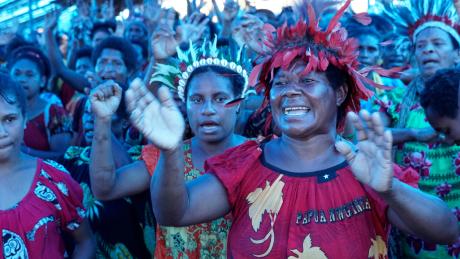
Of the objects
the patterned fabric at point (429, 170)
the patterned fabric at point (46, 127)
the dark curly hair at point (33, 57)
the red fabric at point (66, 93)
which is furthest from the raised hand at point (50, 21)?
the patterned fabric at point (429, 170)

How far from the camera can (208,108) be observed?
138 inches

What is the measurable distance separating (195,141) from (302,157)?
1.13m

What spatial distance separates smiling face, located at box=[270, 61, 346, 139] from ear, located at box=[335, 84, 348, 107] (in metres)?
0.08

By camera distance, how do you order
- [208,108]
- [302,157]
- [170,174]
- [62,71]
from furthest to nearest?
[62,71]
[208,108]
[302,157]
[170,174]

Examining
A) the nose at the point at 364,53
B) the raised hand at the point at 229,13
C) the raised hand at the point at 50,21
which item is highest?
the raised hand at the point at 50,21

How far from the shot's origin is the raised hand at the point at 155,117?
2.19 m

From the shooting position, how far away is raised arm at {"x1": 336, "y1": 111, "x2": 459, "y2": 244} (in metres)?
2.16

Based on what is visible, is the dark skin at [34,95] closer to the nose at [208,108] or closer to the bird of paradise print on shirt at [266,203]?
the nose at [208,108]

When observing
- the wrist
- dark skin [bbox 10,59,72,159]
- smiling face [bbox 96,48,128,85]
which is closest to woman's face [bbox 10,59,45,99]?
dark skin [bbox 10,59,72,159]

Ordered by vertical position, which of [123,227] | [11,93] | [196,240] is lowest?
[123,227]

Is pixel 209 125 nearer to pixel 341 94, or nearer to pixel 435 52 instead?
pixel 341 94

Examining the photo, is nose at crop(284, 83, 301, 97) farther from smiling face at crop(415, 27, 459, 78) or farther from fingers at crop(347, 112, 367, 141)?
smiling face at crop(415, 27, 459, 78)

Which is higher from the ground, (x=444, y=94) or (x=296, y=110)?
(x=296, y=110)

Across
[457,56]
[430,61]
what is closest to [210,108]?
[430,61]
